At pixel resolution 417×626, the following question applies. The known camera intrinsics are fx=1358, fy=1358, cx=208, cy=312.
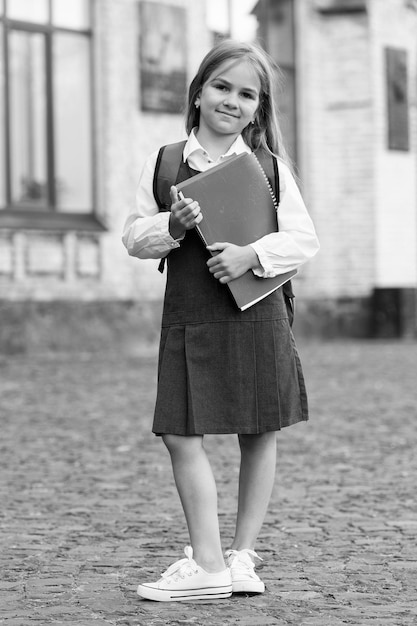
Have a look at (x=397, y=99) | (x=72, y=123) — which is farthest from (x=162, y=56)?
(x=397, y=99)

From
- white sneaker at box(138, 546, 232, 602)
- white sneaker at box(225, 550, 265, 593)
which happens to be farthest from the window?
white sneaker at box(138, 546, 232, 602)

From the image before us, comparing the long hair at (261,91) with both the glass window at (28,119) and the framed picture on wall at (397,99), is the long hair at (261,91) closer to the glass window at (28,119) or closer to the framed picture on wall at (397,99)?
the glass window at (28,119)

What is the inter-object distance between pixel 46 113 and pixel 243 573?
11.5 metres

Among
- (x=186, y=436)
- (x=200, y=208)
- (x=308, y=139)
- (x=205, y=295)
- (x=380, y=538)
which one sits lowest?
(x=380, y=538)

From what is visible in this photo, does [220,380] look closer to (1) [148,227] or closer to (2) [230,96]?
(1) [148,227]

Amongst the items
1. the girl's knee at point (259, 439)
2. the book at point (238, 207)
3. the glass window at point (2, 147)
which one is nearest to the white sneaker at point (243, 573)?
the girl's knee at point (259, 439)

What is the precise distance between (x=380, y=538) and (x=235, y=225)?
143 cm

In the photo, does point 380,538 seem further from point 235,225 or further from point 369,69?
point 369,69

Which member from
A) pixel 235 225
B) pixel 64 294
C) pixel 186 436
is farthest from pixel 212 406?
pixel 64 294

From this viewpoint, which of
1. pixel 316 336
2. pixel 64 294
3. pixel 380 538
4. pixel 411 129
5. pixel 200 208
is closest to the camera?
pixel 200 208

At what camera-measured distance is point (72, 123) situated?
15.1 m

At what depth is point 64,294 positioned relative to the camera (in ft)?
48.6

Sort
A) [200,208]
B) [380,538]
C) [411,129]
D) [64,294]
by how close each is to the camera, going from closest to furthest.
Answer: [200,208]
[380,538]
[64,294]
[411,129]

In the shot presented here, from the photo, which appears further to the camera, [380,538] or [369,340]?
[369,340]
